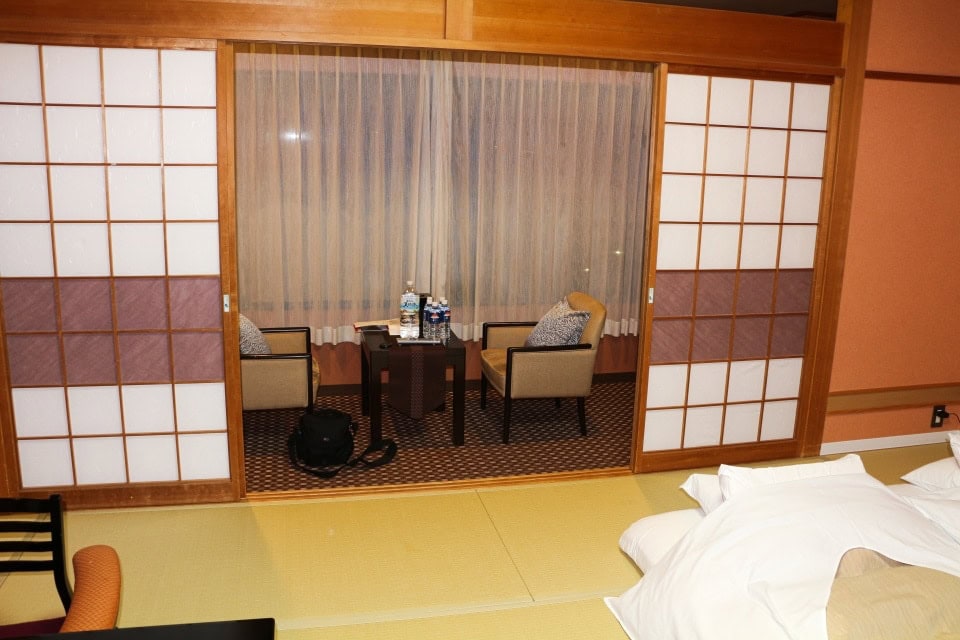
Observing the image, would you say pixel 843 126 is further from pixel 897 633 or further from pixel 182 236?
pixel 182 236

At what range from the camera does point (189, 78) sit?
121 inches

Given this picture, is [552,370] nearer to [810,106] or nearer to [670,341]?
[670,341]

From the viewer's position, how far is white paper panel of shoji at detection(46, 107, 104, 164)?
9.91ft

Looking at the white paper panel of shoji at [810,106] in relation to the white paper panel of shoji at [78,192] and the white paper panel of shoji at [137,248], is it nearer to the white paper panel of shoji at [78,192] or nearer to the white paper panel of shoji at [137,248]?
the white paper panel of shoji at [137,248]

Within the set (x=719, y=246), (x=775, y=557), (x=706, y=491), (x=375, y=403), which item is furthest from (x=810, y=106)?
(x=375, y=403)

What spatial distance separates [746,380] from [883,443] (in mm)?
997

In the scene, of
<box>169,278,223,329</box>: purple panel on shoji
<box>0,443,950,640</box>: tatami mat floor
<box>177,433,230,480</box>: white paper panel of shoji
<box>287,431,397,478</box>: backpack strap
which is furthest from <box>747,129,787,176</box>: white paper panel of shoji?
<box>177,433,230,480</box>: white paper panel of shoji

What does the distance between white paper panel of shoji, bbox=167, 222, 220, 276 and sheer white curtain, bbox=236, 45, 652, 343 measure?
61.8 inches

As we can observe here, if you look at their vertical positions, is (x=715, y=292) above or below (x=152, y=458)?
above

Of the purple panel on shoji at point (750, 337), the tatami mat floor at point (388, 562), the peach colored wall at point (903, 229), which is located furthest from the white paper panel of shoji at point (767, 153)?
the tatami mat floor at point (388, 562)

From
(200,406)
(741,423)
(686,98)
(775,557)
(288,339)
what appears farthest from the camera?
(288,339)

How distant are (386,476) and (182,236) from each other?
153 cm

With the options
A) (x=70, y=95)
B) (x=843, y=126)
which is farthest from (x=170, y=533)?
(x=843, y=126)

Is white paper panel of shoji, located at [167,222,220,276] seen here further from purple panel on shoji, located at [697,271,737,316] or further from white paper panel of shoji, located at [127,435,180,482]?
purple panel on shoji, located at [697,271,737,316]
